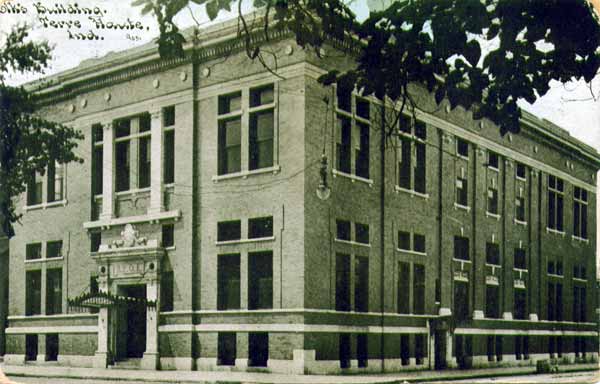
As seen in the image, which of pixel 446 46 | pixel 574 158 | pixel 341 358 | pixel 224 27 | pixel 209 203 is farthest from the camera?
pixel 209 203

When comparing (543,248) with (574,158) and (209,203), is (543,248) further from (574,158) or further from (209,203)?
(209,203)

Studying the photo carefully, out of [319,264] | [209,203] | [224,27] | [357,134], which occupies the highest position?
[224,27]

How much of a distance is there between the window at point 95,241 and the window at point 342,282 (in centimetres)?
586

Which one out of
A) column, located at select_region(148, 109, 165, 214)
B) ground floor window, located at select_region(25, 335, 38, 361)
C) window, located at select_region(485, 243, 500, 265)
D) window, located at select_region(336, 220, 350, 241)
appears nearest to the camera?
ground floor window, located at select_region(25, 335, 38, 361)

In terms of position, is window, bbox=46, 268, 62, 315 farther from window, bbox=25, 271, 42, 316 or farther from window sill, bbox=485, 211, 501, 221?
window sill, bbox=485, 211, 501, 221

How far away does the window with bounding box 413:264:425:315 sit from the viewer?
22078 mm

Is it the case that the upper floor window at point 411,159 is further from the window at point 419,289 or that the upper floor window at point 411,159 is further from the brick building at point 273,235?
the window at point 419,289

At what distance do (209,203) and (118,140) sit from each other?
278cm

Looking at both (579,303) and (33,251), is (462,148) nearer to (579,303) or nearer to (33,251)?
(579,303)

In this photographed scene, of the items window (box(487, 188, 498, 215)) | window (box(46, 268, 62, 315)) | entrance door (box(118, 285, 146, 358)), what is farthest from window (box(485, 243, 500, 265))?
window (box(46, 268, 62, 315))

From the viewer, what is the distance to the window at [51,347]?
856 inches

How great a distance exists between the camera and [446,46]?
1080 centimetres

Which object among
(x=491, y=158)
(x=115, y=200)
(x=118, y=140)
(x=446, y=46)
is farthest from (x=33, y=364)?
(x=446, y=46)

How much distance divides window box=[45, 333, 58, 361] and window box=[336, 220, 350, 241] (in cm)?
740
